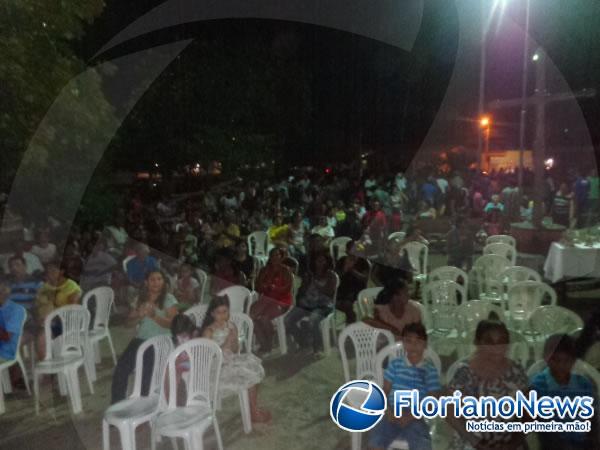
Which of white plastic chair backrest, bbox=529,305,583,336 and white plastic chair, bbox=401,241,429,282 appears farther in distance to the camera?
white plastic chair, bbox=401,241,429,282

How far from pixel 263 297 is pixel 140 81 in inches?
231

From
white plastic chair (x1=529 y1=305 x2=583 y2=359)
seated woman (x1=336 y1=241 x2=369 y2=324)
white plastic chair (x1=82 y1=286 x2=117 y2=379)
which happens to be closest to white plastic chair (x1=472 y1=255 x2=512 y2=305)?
seated woman (x1=336 y1=241 x2=369 y2=324)

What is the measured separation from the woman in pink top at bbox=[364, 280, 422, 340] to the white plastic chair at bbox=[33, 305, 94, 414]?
252 centimetres

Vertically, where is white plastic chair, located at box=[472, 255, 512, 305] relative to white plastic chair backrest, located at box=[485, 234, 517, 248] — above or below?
below

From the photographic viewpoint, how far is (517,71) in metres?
17.3

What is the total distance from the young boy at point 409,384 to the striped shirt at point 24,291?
12.4 ft

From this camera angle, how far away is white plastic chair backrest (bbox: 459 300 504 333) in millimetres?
4282

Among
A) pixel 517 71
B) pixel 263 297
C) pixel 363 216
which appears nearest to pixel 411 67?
pixel 517 71

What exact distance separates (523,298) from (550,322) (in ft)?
2.53

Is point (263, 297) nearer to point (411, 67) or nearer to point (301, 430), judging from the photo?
point (301, 430)

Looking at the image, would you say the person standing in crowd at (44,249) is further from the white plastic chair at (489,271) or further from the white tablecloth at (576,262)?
the white tablecloth at (576,262)

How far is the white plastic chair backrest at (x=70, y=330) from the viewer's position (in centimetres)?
453

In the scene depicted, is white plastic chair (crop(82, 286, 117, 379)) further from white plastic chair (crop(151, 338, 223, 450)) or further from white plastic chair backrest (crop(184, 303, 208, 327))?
white plastic chair (crop(151, 338, 223, 450))

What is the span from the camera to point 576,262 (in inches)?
275
